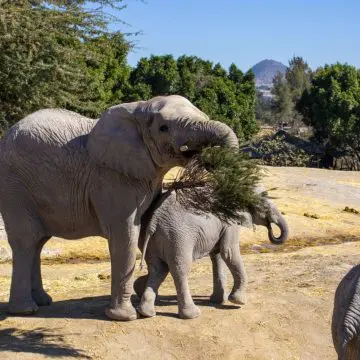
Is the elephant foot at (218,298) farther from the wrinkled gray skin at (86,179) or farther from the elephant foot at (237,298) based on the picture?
the wrinkled gray skin at (86,179)

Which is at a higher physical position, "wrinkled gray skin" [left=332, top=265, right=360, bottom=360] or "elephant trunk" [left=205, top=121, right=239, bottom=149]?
"elephant trunk" [left=205, top=121, right=239, bottom=149]

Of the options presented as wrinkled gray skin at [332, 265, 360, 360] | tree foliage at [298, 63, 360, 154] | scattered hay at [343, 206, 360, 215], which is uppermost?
tree foliage at [298, 63, 360, 154]

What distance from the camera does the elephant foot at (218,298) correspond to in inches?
332

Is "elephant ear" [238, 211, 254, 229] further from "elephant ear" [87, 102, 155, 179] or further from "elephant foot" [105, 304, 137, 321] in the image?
"elephant foot" [105, 304, 137, 321]

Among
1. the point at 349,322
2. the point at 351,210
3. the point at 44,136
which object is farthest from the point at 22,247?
the point at 351,210

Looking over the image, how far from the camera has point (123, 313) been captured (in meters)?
7.57

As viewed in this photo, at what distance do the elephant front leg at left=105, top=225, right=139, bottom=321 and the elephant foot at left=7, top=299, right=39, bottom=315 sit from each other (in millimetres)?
871

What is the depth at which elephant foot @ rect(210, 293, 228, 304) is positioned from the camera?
27.7 ft

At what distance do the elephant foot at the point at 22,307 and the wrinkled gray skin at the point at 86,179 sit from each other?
11 mm

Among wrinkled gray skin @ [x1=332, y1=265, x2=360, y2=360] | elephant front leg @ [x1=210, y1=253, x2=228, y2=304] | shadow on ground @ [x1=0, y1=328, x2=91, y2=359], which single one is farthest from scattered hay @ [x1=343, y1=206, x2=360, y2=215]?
wrinkled gray skin @ [x1=332, y1=265, x2=360, y2=360]

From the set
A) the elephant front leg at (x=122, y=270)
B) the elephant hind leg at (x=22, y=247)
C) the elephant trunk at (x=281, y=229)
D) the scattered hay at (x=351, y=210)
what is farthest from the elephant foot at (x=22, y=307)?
the scattered hay at (x=351, y=210)

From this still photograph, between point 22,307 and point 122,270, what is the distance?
127cm

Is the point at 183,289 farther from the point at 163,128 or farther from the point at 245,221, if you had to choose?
the point at 163,128

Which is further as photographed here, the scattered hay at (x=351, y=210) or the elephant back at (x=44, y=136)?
the scattered hay at (x=351, y=210)
